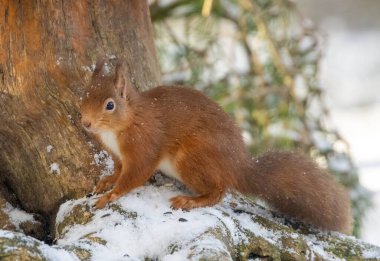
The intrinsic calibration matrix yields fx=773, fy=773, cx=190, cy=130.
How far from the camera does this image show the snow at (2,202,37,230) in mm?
2191

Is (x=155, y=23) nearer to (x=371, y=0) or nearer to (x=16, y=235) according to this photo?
(x=16, y=235)

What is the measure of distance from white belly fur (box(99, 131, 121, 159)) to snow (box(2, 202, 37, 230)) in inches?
12.3

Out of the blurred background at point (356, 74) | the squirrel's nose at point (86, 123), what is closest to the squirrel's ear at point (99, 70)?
the squirrel's nose at point (86, 123)

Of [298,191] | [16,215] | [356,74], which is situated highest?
[356,74]

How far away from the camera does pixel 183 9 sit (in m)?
3.53

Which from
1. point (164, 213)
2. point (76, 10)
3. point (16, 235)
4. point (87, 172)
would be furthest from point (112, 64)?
point (16, 235)

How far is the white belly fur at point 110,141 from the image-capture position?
2.11 meters

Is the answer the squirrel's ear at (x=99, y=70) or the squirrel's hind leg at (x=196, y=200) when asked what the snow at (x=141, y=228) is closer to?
the squirrel's hind leg at (x=196, y=200)

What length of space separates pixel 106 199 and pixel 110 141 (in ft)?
0.59

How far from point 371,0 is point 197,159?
5.81m

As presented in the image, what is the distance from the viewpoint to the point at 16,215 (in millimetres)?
2223

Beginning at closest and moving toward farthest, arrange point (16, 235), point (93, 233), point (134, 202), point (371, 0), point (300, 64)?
point (16, 235) < point (93, 233) < point (134, 202) < point (300, 64) < point (371, 0)

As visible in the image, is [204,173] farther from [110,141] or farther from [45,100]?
[45,100]

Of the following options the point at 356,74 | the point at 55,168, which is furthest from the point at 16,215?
the point at 356,74
